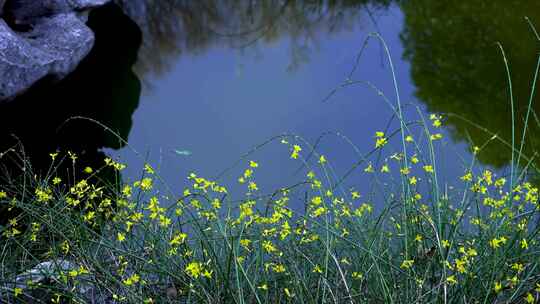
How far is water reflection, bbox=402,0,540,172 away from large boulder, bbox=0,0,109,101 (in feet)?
7.29

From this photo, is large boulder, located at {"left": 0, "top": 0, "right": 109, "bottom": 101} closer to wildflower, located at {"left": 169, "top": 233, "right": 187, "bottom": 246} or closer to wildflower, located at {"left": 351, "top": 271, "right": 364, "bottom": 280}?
wildflower, located at {"left": 169, "top": 233, "right": 187, "bottom": 246}

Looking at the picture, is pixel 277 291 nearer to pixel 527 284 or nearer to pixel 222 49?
pixel 527 284

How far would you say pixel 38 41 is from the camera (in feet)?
15.1

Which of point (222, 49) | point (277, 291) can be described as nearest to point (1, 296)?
point (277, 291)

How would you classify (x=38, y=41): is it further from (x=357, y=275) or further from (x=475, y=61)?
(x=357, y=275)

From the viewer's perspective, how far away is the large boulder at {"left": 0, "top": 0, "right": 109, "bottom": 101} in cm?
423

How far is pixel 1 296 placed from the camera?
6.84ft

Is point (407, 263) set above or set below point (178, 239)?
below

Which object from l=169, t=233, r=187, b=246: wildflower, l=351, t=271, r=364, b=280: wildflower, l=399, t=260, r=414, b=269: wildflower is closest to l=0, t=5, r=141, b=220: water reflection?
l=169, t=233, r=187, b=246: wildflower

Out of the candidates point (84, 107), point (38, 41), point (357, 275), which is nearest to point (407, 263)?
point (357, 275)

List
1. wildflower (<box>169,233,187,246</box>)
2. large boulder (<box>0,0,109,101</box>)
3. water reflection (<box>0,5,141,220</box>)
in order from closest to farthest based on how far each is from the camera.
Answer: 1. wildflower (<box>169,233,187,246</box>)
2. large boulder (<box>0,0,109,101</box>)
3. water reflection (<box>0,5,141,220</box>)

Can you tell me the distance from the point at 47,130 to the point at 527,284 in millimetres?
3577

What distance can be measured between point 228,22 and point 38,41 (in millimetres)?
1932

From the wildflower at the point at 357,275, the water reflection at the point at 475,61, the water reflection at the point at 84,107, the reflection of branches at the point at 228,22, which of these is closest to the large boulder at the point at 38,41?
the water reflection at the point at 84,107
